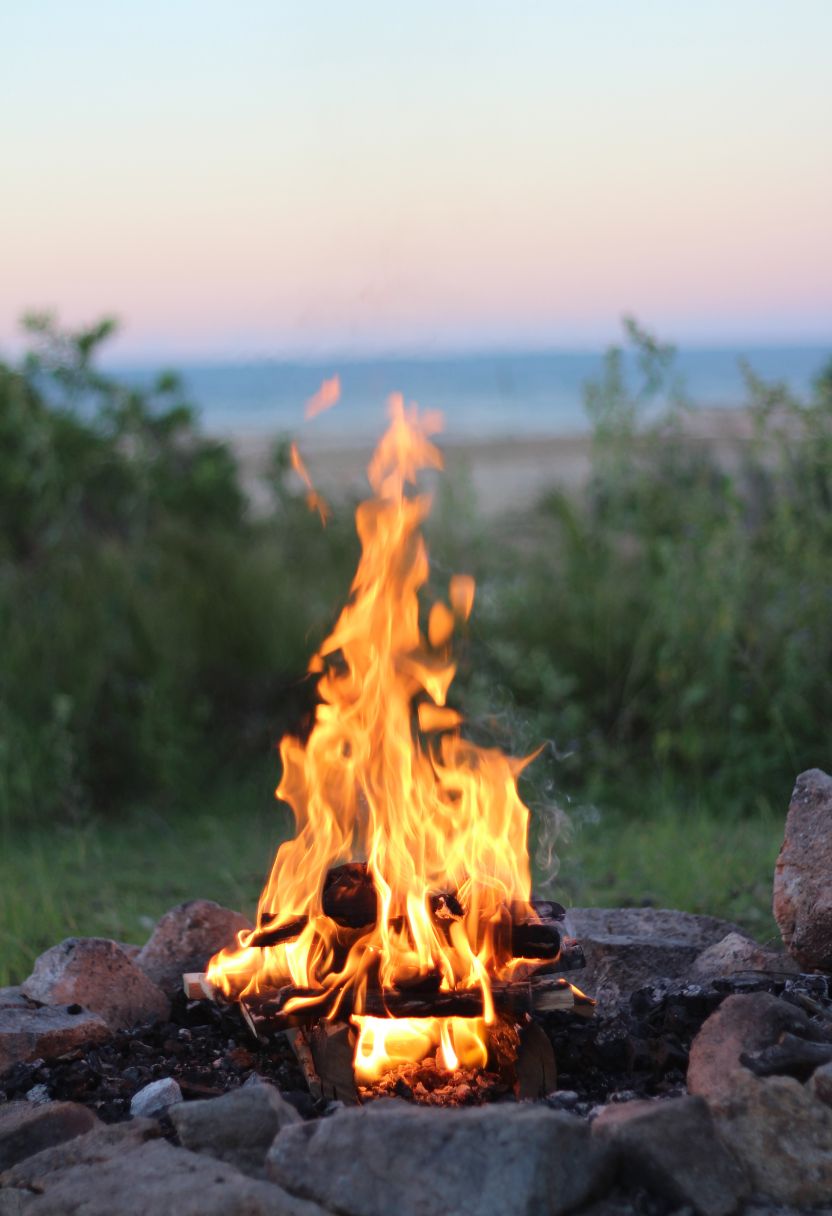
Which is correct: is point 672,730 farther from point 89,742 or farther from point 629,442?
point 89,742

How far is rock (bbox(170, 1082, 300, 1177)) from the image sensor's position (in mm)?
2867

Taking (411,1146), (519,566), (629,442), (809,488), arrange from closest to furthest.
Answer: (411,1146) < (809,488) < (629,442) < (519,566)

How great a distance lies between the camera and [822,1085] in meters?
2.85

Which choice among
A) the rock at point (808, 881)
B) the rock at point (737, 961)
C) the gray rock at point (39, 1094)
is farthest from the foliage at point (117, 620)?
the rock at point (808, 881)

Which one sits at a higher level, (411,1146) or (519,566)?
(519,566)

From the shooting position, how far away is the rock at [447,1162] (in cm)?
261

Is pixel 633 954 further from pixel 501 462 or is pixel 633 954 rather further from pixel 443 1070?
pixel 501 462

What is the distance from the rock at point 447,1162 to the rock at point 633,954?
1.14 metres

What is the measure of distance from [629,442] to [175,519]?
9.18 ft

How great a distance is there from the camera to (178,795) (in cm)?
699

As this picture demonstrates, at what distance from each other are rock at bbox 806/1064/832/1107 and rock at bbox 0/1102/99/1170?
1.46 metres

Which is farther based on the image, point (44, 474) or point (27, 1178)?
point (44, 474)

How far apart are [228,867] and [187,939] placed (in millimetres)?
1943

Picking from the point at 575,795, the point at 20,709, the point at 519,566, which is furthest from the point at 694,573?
the point at 20,709
